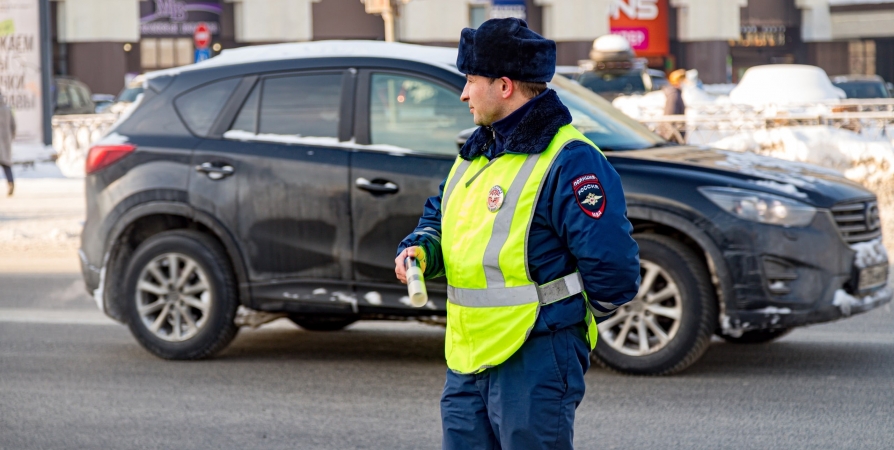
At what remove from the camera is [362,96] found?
6.68 meters

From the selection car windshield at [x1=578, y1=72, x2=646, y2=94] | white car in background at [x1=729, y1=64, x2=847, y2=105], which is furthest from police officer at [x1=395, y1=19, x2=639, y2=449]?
car windshield at [x1=578, y1=72, x2=646, y2=94]

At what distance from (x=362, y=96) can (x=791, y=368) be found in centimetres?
269

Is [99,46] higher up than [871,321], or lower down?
higher up

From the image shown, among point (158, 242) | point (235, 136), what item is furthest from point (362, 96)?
point (158, 242)

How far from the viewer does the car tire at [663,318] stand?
20.1 feet

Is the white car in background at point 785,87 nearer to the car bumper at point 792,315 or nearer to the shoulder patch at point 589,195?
the car bumper at point 792,315

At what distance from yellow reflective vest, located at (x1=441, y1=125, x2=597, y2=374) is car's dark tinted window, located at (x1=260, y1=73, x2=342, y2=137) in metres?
3.57

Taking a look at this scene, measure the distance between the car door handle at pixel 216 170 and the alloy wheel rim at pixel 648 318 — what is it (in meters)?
2.14

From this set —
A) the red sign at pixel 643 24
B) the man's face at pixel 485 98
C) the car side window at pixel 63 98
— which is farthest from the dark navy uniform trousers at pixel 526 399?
the red sign at pixel 643 24

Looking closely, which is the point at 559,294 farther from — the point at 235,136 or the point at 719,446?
the point at 235,136

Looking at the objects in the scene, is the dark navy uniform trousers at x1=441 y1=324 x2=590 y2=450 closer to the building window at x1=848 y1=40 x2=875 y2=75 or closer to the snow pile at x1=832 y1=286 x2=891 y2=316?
the snow pile at x1=832 y1=286 x2=891 y2=316

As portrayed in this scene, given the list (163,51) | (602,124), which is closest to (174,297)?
(602,124)

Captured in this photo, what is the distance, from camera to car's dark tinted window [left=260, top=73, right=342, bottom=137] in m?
6.72

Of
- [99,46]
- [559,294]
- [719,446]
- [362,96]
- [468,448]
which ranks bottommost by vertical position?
[719,446]
